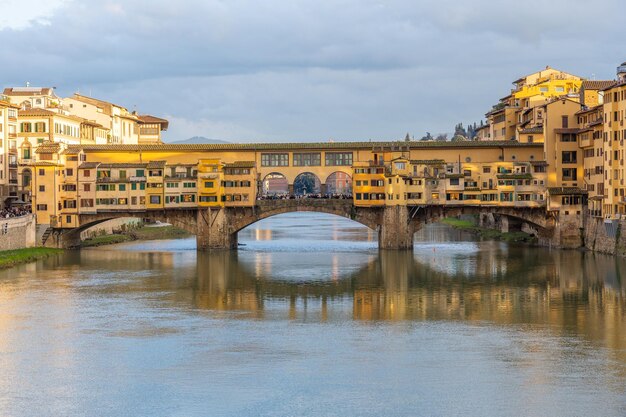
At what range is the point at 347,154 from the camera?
246 feet

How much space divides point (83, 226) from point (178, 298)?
87.2 ft

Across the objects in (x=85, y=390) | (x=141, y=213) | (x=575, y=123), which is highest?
(x=575, y=123)

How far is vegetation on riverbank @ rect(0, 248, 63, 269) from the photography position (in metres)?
60.3

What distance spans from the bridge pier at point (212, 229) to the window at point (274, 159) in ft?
18.2

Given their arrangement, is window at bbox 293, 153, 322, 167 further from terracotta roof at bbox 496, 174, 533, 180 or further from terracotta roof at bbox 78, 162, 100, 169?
terracotta roof at bbox 78, 162, 100, 169


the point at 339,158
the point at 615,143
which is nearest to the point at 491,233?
the point at 339,158

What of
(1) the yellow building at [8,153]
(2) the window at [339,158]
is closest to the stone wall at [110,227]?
(1) the yellow building at [8,153]

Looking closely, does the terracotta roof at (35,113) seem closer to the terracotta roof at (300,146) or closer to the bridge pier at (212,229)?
the terracotta roof at (300,146)

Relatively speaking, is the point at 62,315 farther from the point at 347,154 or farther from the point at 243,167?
the point at 347,154

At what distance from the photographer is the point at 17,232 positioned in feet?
217

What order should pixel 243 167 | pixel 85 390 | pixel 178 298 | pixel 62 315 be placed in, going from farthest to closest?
pixel 243 167 < pixel 178 298 < pixel 62 315 < pixel 85 390

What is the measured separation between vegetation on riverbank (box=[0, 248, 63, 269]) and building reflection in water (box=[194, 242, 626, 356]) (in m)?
10.2

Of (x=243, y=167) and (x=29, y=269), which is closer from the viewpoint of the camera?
(x=29, y=269)

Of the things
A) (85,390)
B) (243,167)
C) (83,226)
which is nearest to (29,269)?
(83,226)
